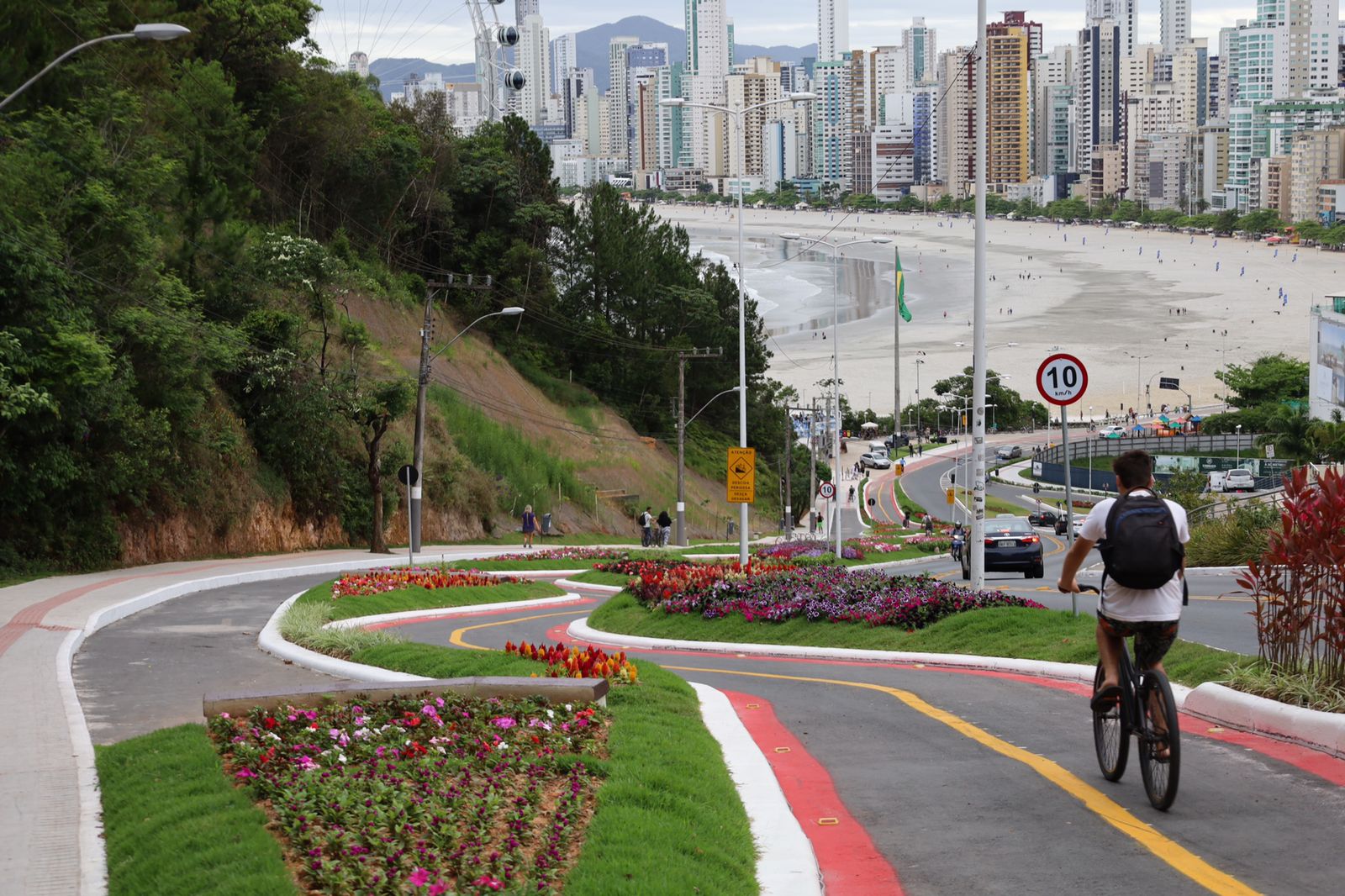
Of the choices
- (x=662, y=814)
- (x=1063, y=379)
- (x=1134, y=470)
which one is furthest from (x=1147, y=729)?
(x=1063, y=379)

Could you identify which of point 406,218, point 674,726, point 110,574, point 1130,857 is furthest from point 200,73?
point 1130,857

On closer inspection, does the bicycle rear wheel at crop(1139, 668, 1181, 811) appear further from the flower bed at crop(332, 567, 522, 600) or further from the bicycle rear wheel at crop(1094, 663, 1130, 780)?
the flower bed at crop(332, 567, 522, 600)

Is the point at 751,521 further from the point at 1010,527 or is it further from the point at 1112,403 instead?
the point at 1112,403

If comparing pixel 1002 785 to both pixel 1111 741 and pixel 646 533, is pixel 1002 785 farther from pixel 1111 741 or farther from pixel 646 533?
pixel 646 533

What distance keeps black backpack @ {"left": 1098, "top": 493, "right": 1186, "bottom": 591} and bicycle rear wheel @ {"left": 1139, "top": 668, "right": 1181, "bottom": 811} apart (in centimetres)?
52

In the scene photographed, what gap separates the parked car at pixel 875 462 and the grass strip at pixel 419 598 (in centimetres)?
7892

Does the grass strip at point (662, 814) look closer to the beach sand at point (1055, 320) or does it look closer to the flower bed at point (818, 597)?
the flower bed at point (818, 597)

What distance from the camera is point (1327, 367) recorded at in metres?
89.0

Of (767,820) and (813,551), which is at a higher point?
(767,820)

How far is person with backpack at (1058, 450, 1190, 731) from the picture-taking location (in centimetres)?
766

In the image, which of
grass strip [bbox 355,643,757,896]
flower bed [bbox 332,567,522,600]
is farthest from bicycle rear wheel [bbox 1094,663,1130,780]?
flower bed [bbox 332,567,522,600]

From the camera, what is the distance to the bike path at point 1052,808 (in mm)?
6664

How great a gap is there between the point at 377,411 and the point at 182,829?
34.5 meters

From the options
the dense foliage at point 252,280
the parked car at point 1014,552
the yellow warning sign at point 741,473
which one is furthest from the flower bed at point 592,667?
the parked car at point 1014,552
